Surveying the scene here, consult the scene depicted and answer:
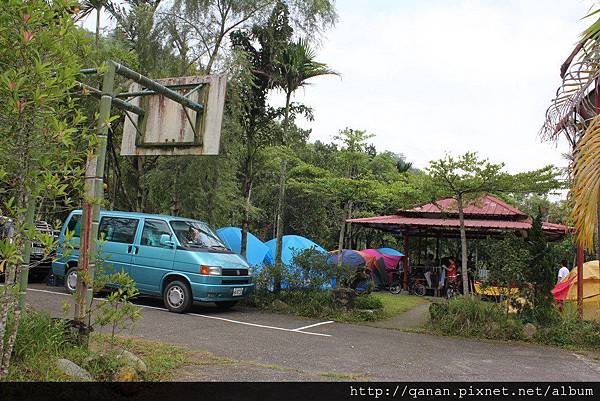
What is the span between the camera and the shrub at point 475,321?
929 centimetres

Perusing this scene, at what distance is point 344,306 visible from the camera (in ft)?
36.8

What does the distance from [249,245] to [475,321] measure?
10.5 metres

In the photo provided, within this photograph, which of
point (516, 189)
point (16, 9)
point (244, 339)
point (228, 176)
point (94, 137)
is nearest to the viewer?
point (16, 9)

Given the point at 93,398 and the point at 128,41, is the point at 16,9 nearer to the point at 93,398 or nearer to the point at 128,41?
the point at 93,398

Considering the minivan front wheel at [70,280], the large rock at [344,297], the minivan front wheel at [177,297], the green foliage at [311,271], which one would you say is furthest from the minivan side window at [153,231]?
the large rock at [344,297]

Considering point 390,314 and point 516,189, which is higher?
point 516,189

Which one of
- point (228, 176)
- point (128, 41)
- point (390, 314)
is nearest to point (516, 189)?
point (390, 314)

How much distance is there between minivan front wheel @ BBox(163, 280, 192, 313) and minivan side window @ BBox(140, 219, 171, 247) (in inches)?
37.6

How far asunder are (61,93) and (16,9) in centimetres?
64

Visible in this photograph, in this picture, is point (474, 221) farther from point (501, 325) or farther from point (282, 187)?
point (501, 325)

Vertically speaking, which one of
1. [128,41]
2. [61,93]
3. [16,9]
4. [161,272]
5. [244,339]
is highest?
[128,41]

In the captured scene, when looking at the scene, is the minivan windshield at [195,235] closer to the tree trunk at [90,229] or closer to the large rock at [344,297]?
the large rock at [344,297]

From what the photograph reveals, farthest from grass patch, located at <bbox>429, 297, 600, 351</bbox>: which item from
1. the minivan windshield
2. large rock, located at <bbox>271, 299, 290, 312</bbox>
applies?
the minivan windshield

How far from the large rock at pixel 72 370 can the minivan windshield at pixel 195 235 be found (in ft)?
19.0
